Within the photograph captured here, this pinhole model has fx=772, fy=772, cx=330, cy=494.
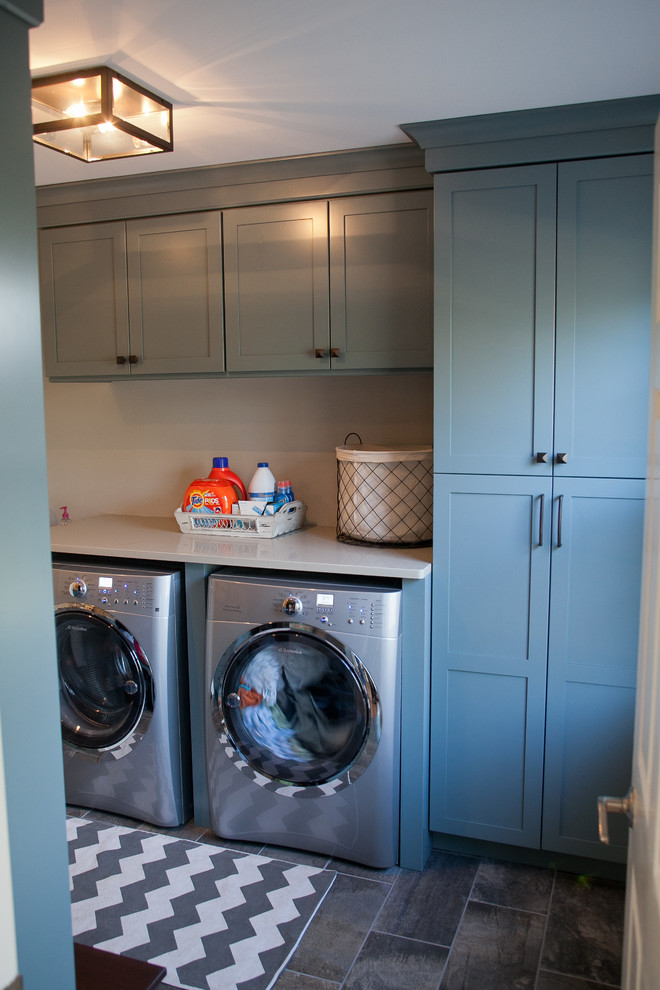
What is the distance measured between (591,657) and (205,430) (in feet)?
5.88

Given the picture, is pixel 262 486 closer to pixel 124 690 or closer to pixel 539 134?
pixel 124 690

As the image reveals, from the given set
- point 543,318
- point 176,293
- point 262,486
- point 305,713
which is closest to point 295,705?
point 305,713

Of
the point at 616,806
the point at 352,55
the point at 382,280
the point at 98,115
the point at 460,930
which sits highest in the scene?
the point at 352,55

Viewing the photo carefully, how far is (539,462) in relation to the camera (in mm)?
2314

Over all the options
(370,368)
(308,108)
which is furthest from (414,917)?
(308,108)

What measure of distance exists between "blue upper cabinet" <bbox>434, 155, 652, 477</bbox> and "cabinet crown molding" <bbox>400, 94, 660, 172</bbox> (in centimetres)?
4

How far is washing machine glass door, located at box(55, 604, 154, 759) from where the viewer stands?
2.63m

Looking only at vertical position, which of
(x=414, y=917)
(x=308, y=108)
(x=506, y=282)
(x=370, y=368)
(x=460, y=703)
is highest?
(x=308, y=108)

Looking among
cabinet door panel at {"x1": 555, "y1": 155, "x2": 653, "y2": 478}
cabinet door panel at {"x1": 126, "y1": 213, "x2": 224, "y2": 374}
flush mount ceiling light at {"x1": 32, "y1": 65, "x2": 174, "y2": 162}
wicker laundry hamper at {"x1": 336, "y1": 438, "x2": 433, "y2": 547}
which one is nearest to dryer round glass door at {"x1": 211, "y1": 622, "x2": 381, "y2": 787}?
wicker laundry hamper at {"x1": 336, "y1": 438, "x2": 433, "y2": 547}

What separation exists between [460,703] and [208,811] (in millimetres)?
974

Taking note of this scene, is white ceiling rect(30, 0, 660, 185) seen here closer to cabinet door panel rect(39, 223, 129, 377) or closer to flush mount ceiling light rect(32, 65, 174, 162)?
flush mount ceiling light rect(32, 65, 174, 162)

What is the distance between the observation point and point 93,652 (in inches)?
107

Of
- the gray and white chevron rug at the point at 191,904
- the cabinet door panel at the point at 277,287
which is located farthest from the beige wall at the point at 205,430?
the gray and white chevron rug at the point at 191,904

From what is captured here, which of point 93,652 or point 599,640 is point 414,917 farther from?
point 93,652
